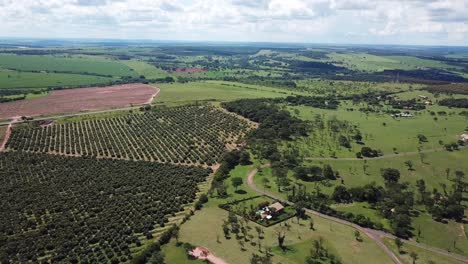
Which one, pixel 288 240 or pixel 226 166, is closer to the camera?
pixel 288 240

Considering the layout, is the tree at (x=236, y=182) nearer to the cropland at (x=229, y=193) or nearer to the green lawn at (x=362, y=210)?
the cropland at (x=229, y=193)

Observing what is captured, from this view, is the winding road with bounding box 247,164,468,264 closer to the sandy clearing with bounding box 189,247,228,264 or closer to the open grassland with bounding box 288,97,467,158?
the sandy clearing with bounding box 189,247,228,264

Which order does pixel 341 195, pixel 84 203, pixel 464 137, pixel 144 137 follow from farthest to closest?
pixel 464 137 → pixel 144 137 → pixel 341 195 → pixel 84 203

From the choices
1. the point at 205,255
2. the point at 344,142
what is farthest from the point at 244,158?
the point at 205,255

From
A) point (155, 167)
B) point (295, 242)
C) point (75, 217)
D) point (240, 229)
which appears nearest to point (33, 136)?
point (155, 167)

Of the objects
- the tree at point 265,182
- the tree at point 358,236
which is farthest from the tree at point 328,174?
the tree at point 358,236

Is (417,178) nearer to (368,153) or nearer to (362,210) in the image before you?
(368,153)
